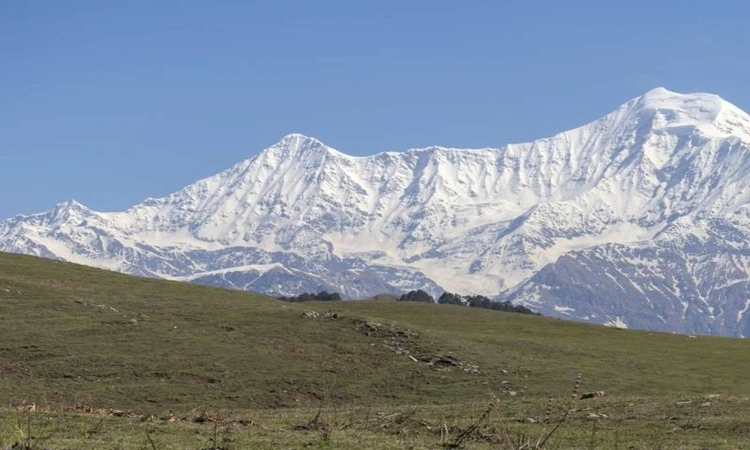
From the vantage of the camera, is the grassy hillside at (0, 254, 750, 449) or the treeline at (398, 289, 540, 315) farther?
the treeline at (398, 289, 540, 315)

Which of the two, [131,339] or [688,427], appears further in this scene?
[131,339]

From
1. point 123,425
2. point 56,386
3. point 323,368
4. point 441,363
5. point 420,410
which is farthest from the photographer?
point 441,363

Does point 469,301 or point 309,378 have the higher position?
point 469,301

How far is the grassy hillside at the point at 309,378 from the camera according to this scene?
29641mm

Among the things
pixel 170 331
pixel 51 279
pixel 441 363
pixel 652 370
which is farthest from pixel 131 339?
pixel 652 370

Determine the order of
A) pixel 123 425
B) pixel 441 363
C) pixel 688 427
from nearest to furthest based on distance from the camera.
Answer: pixel 123 425
pixel 688 427
pixel 441 363

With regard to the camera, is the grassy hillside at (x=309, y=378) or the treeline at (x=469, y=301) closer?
the grassy hillside at (x=309, y=378)

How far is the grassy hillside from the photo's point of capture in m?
29.6

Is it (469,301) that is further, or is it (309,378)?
(469,301)

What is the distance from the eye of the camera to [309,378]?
54.8m

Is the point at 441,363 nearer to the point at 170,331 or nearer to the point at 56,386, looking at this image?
the point at 170,331

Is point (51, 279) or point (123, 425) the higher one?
point (51, 279)

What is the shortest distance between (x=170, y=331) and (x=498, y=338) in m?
23.1

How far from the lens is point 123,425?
95.0ft
